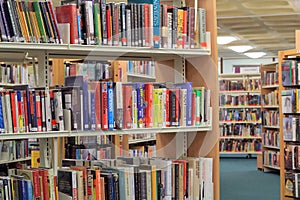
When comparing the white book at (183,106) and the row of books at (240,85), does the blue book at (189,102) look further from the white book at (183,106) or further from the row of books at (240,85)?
the row of books at (240,85)

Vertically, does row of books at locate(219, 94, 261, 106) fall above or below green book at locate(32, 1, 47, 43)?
below

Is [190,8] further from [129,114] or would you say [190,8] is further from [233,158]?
[233,158]

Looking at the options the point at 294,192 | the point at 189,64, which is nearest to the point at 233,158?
the point at 294,192

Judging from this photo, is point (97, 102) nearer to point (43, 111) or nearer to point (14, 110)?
point (43, 111)

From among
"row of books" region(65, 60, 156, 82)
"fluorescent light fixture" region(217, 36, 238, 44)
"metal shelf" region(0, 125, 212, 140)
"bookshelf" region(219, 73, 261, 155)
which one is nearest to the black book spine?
"metal shelf" region(0, 125, 212, 140)

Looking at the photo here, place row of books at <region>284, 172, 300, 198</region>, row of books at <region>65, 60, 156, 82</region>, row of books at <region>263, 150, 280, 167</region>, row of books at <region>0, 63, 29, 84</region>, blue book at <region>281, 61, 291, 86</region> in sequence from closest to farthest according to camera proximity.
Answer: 1. row of books at <region>65, 60, 156, 82</region>
2. row of books at <region>284, 172, 300, 198</region>
3. blue book at <region>281, 61, 291, 86</region>
4. row of books at <region>0, 63, 29, 84</region>
5. row of books at <region>263, 150, 280, 167</region>

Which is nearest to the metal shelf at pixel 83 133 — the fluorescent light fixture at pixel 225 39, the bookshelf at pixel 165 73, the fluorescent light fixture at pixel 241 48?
the bookshelf at pixel 165 73

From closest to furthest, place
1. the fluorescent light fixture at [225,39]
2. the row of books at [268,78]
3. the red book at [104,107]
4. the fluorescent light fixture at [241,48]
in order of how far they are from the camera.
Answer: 1. the red book at [104,107]
2. the row of books at [268,78]
3. the fluorescent light fixture at [225,39]
4. the fluorescent light fixture at [241,48]

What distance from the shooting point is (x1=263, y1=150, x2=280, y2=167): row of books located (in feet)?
28.4

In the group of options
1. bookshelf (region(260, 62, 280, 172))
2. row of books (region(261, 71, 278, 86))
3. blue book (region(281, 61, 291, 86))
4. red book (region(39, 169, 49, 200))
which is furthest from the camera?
row of books (region(261, 71, 278, 86))

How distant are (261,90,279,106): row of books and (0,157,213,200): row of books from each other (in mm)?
6035

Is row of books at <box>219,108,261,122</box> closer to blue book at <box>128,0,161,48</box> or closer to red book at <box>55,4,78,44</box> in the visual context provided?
blue book at <box>128,0,161,48</box>

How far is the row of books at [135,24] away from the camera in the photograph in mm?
2719

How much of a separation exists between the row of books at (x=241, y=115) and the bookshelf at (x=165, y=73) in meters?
7.78
